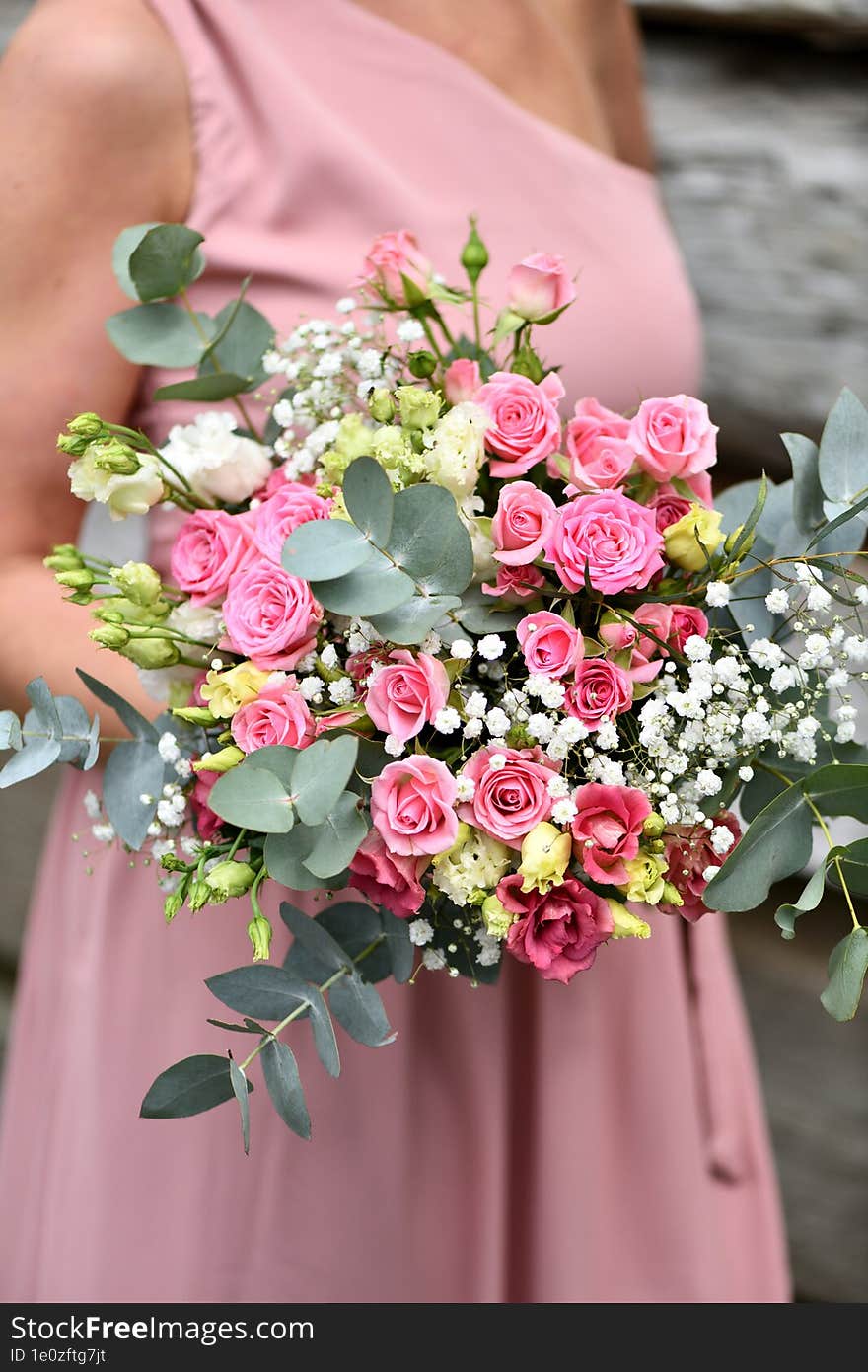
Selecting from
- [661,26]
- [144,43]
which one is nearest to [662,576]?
[144,43]

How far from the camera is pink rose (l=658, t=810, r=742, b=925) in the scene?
462 mm

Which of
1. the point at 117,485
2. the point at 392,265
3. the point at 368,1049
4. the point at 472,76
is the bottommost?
the point at 368,1049

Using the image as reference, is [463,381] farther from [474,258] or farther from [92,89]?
[92,89]

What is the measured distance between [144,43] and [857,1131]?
47.5 inches

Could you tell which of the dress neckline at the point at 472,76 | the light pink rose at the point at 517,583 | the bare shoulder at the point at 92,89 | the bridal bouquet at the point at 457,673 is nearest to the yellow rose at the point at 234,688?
the bridal bouquet at the point at 457,673

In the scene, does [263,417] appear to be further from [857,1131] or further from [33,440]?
[857,1131]

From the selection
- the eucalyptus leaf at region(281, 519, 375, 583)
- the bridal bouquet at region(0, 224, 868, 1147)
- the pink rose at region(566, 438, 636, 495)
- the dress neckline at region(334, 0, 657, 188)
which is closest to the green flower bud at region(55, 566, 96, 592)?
the bridal bouquet at region(0, 224, 868, 1147)

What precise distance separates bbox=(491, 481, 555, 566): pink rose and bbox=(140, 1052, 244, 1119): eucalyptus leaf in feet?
0.80

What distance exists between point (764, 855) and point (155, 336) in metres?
0.39

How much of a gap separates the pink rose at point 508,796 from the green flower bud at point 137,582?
16 cm

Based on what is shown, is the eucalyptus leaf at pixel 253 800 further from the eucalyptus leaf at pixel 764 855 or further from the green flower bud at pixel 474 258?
the green flower bud at pixel 474 258

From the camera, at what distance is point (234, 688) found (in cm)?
45

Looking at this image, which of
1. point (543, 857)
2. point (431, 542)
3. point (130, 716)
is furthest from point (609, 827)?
point (130, 716)

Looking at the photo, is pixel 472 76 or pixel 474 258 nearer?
pixel 474 258
